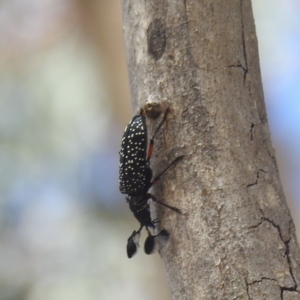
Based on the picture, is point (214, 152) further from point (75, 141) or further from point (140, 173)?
point (75, 141)

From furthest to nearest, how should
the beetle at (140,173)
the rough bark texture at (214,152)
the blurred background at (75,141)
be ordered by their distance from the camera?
the blurred background at (75,141), the beetle at (140,173), the rough bark texture at (214,152)

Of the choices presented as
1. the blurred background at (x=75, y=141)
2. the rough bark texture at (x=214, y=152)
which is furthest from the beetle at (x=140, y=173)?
the blurred background at (x=75, y=141)

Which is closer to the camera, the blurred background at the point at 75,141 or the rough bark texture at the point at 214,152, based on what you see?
the rough bark texture at the point at 214,152

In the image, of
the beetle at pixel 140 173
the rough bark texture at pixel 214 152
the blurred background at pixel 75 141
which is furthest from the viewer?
the blurred background at pixel 75 141

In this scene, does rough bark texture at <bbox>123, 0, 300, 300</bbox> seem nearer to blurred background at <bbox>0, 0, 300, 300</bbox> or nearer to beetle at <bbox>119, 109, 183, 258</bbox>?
beetle at <bbox>119, 109, 183, 258</bbox>

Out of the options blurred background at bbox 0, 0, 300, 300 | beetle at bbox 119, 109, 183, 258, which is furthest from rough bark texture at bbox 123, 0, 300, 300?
blurred background at bbox 0, 0, 300, 300

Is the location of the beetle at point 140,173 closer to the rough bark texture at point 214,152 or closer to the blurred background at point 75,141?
the rough bark texture at point 214,152
